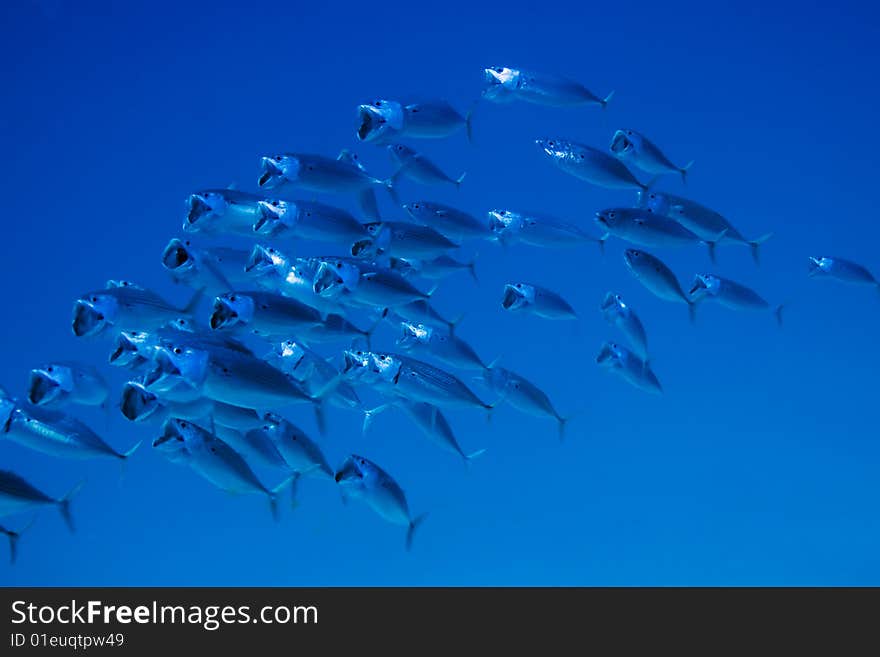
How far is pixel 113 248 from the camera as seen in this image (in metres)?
10.9

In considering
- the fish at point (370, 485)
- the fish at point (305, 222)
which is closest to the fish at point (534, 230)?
the fish at point (305, 222)

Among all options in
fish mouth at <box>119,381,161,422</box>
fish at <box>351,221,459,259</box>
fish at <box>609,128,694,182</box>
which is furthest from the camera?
fish at <box>609,128,694,182</box>

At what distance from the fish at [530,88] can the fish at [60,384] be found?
214cm

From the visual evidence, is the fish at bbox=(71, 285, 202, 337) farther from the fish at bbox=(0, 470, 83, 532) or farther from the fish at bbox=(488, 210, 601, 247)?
the fish at bbox=(488, 210, 601, 247)

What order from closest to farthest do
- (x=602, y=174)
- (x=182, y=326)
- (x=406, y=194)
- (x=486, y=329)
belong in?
(x=182, y=326) < (x=602, y=174) < (x=406, y=194) < (x=486, y=329)

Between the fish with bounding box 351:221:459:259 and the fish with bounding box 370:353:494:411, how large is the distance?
467 mm

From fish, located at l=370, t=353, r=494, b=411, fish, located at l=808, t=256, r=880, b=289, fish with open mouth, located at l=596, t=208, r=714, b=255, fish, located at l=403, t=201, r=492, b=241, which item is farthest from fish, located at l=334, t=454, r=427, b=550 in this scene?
fish, located at l=808, t=256, r=880, b=289

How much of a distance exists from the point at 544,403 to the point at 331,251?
7.23 m

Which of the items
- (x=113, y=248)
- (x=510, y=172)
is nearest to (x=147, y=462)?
(x=113, y=248)

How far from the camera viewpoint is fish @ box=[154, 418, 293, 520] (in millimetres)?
3189

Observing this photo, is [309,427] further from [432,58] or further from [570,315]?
[570,315]

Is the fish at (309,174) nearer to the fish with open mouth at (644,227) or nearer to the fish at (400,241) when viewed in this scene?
the fish at (400,241)

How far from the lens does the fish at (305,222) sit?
10.8 ft

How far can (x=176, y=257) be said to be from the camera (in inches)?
130
